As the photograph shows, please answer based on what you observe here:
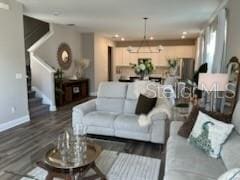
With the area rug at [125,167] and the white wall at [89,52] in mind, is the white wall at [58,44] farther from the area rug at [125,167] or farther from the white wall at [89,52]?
the area rug at [125,167]

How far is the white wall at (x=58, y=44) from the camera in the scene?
6518 millimetres

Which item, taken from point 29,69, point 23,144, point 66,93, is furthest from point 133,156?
point 29,69

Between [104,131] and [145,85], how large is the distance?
1.14 metres

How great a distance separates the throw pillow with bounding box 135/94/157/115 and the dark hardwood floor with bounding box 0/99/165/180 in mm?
572

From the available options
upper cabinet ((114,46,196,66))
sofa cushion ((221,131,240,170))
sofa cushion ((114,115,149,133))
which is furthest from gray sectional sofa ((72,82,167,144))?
upper cabinet ((114,46,196,66))

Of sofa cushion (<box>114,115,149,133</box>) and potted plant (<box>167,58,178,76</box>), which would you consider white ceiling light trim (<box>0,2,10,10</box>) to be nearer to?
sofa cushion (<box>114,115,149,133</box>)

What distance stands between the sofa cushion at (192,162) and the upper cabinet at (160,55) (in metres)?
8.59

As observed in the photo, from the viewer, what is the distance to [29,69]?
22.1ft

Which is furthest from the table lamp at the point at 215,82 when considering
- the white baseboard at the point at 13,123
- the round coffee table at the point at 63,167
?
the white baseboard at the point at 13,123

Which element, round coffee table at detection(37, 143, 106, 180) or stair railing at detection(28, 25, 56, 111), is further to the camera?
stair railing at detection(28, 25, 56, 111)

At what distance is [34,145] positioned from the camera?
3.41 m

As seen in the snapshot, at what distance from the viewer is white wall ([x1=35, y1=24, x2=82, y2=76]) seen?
6518 millimetres

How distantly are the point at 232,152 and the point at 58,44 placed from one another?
6.53 meters

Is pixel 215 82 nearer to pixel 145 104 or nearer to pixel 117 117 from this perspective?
pixel 145 104
